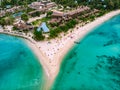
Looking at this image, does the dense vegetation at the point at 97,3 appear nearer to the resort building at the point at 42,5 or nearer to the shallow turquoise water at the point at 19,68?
the resort building at the point at 42,5

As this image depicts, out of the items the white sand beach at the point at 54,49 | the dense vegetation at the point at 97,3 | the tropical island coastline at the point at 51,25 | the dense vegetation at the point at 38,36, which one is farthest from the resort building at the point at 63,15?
the dense vegetation at the point at 38,36

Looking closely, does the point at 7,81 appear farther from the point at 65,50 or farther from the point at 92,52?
the point at 92,52

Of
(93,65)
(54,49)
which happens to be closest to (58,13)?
(54,49)

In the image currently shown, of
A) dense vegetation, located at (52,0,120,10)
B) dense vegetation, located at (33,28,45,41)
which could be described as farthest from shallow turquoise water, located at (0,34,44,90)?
dense vegetation, located at (52,0,120,10)

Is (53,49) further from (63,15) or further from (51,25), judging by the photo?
(63,15)

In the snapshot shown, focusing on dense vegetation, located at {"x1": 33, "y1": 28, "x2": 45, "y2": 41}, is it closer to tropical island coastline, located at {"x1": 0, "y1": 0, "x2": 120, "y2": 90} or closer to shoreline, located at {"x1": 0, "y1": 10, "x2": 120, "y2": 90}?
tropical island coastline, located at {"x1": 0, "y1": 0, "x2": 120, "y2": 90}
